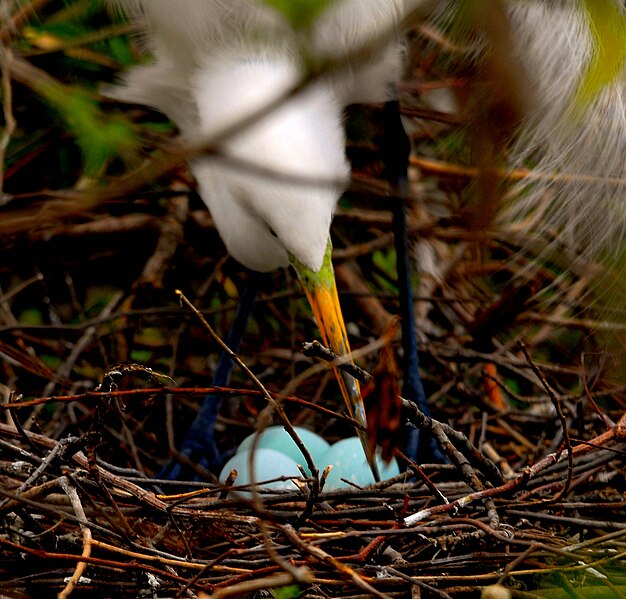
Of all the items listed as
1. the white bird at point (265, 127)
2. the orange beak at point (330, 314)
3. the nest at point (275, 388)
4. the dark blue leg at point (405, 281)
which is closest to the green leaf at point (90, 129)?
the nest at point (275, 388)

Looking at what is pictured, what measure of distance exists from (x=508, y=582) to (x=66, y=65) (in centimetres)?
137

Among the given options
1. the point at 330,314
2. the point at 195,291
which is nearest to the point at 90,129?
the point at 330,314

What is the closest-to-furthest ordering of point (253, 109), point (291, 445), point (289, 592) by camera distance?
point (289, 592) → point (253, 109) → point (291, 445)

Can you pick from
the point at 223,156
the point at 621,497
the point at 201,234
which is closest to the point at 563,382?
the point at 621,497

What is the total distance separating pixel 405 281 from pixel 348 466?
1.77 ft

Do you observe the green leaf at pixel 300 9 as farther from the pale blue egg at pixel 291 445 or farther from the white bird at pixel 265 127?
the pale blue egg at pixel 291 445

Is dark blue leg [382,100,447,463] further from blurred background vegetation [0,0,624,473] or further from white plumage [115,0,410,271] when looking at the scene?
white plumage [115,0,410,271]

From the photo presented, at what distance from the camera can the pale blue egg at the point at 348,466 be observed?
1.29m

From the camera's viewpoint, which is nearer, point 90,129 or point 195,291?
point 90,129

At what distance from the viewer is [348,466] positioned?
129 cm

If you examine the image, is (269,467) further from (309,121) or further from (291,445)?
(309,121)

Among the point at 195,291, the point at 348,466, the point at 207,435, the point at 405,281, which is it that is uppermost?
the point at 195,291

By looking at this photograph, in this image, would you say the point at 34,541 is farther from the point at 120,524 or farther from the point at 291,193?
the point at 291,193

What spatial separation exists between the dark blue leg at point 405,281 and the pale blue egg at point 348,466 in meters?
0.29
